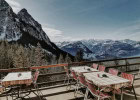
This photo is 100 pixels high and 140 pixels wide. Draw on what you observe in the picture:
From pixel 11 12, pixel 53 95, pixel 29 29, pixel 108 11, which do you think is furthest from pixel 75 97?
pixel 11 12

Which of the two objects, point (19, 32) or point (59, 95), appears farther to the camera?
Result: point (19, 32)

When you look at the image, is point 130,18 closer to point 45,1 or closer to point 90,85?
point 45,1

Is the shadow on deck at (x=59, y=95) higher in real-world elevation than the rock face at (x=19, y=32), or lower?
lower

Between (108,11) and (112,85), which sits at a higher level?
(108,11)

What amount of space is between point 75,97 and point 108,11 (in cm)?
1053

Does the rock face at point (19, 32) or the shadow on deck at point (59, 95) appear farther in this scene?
the rock face at point (19, 32)

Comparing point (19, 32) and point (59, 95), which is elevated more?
point (19, 32)

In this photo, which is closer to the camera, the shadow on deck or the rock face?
the shadow on deck

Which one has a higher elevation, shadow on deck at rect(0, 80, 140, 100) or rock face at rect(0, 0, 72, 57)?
rock face at rect(0, 0, 72, 57)

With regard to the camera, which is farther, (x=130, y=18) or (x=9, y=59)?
(x=9, y=59)

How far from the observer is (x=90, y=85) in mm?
3186

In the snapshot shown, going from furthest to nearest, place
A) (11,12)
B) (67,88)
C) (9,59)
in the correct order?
(11,12) → (9,59) → (67,88)

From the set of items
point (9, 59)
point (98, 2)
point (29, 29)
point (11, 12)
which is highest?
point (11, 12)

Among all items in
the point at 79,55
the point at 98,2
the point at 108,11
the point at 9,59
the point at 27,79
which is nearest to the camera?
the point at 27,79
